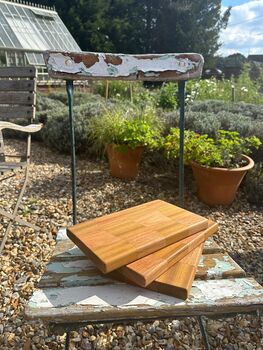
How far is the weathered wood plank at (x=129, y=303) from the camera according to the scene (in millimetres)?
886

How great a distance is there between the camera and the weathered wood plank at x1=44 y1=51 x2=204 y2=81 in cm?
169

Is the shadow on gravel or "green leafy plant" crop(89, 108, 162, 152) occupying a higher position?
"green leafy plant" crop(89, 108, 162, 152)

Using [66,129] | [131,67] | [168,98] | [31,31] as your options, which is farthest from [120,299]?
[31,31]

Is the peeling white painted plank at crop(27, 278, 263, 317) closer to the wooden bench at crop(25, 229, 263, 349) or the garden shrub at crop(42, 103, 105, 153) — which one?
the wooden bench at crop(25, 229, 263, 349)

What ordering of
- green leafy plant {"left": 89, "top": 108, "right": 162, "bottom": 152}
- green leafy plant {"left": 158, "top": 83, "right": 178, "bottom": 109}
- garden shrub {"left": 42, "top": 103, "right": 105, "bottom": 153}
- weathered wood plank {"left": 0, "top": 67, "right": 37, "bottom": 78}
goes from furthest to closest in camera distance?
green leafy plant {"left": 158, "top": 83, "right": 178, "bottom": 109}, garden shrub {"left": 42, "top": 103, "right": 105, "bottom": 153}, green leafy plant {"left": 89, "top": 108, "right": 162, "bottom": 152}, weathered wood plank {"left": 0, "top": 67, "right": 37, "bottom": 78}

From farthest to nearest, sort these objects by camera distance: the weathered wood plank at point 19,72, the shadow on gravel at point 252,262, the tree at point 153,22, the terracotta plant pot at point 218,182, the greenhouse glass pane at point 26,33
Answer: the tree at point 153,22 < the greenhouse glass pane at point 26,33 < the terracotta plant pot at point 218,182 < the weathered wood plank at point 19,72 < the shadow on gravel at point 252,262

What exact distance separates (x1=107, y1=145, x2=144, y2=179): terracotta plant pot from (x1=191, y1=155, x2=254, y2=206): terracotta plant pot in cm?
68

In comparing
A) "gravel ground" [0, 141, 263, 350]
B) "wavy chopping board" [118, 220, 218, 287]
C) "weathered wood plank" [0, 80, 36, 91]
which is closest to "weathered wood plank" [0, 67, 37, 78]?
"weathered wood plank" [0, 80, 36, 91]

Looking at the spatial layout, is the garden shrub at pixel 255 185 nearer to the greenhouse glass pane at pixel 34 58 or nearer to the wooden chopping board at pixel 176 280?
the wooden chopping board at pixel 176 280

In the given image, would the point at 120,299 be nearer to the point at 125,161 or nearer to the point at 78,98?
the point at 125,161

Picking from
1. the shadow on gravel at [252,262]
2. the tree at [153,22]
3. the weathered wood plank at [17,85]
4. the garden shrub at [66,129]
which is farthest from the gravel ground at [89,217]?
the tree at [153,22]

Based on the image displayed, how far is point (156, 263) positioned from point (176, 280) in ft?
0.24

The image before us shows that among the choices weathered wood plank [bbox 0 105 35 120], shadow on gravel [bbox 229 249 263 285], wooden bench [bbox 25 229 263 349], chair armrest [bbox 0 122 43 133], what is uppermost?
weathered wood plank [bbox 0 105 35 120]

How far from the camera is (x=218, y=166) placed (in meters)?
3.01
